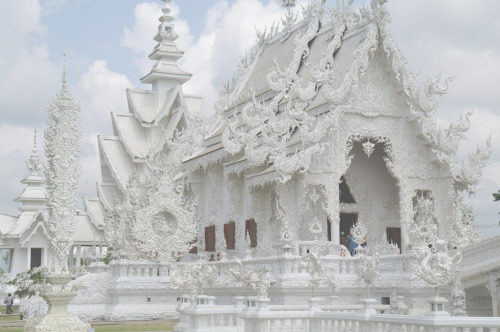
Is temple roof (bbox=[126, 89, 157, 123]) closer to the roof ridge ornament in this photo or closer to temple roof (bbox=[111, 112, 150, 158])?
temple roof (bbox=[111, 112, 150, 158])

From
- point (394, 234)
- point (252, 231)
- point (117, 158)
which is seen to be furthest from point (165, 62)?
point (394, 234)

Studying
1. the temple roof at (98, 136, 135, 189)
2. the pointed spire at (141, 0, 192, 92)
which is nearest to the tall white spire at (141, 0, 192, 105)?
the pointed spire at (141, 0, 192, 92)

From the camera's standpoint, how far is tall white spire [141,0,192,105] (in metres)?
34.4

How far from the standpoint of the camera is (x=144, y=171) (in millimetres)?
32281

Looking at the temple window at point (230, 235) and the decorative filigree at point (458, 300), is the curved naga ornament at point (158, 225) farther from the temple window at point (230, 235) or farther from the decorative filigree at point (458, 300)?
the decorative filigree at point (458, 300)

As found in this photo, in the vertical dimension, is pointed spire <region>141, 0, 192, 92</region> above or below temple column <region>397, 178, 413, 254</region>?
above

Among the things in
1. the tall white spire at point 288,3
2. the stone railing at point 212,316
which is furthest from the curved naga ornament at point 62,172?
the tall white spire at point 288,3

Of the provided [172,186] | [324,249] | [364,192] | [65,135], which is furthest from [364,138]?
[65,135]

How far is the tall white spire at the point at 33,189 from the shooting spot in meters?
35.7

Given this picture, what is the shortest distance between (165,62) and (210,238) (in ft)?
45.5

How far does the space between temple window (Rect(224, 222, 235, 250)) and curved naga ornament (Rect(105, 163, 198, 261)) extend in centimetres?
88

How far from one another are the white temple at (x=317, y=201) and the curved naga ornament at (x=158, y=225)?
0.04 m

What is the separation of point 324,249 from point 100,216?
19.0 meters

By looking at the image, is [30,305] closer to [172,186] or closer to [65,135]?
[172,186]
